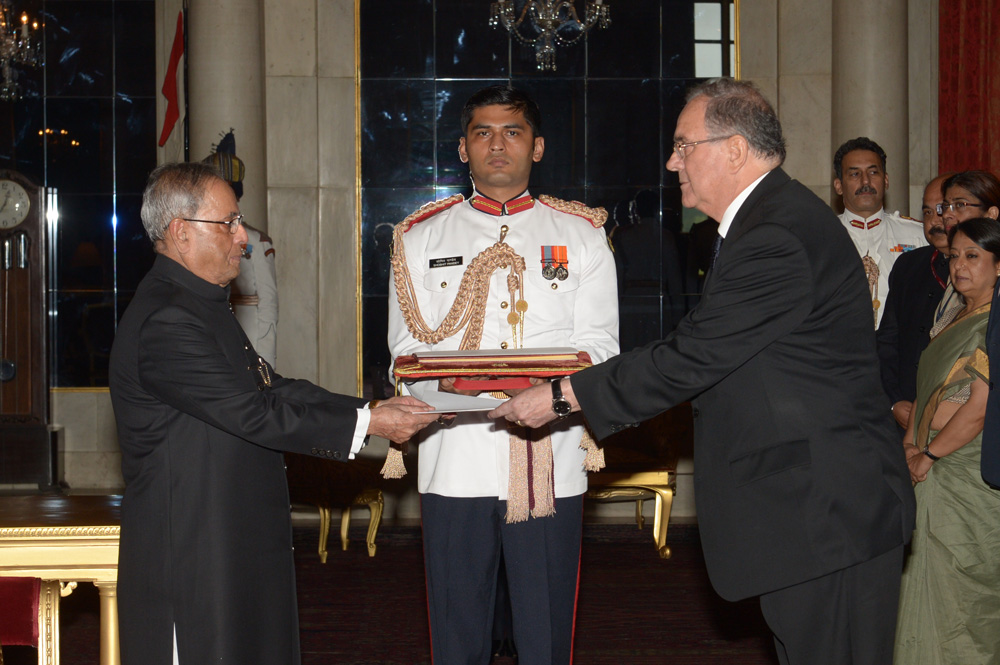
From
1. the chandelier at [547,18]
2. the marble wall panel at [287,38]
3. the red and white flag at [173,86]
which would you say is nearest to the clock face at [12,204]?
the red and white flag at [173,86]

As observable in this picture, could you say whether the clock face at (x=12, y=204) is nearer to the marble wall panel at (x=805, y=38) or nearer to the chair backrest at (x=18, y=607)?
the chair backrest at (x=18, y=607)

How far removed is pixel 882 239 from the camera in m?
4.95

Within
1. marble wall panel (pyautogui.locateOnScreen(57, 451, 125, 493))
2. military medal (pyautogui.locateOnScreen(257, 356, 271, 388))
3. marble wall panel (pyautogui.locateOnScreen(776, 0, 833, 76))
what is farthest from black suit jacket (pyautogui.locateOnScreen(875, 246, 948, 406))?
marble wall panel (pyautogui.locateOnScreen(57, 451, 125, 493))

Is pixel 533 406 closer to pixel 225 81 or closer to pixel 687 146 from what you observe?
pixel 687 146

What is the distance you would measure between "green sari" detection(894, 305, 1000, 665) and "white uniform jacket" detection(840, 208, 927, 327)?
5.03ft

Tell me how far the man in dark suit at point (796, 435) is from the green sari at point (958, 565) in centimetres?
125

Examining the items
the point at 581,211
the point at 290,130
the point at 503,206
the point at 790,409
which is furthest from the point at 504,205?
the point at 290,130

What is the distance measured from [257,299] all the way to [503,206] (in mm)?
3133

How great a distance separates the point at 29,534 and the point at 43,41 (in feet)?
18.9

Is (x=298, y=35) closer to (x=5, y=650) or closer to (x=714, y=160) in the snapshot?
(x=5, y=650)

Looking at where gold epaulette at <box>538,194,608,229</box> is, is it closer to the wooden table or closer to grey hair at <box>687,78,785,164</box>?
grey hair at <box>687,78,785,164</box>

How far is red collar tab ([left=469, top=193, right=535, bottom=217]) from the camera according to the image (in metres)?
3.01

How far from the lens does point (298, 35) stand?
701cm

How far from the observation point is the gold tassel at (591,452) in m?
2.82
